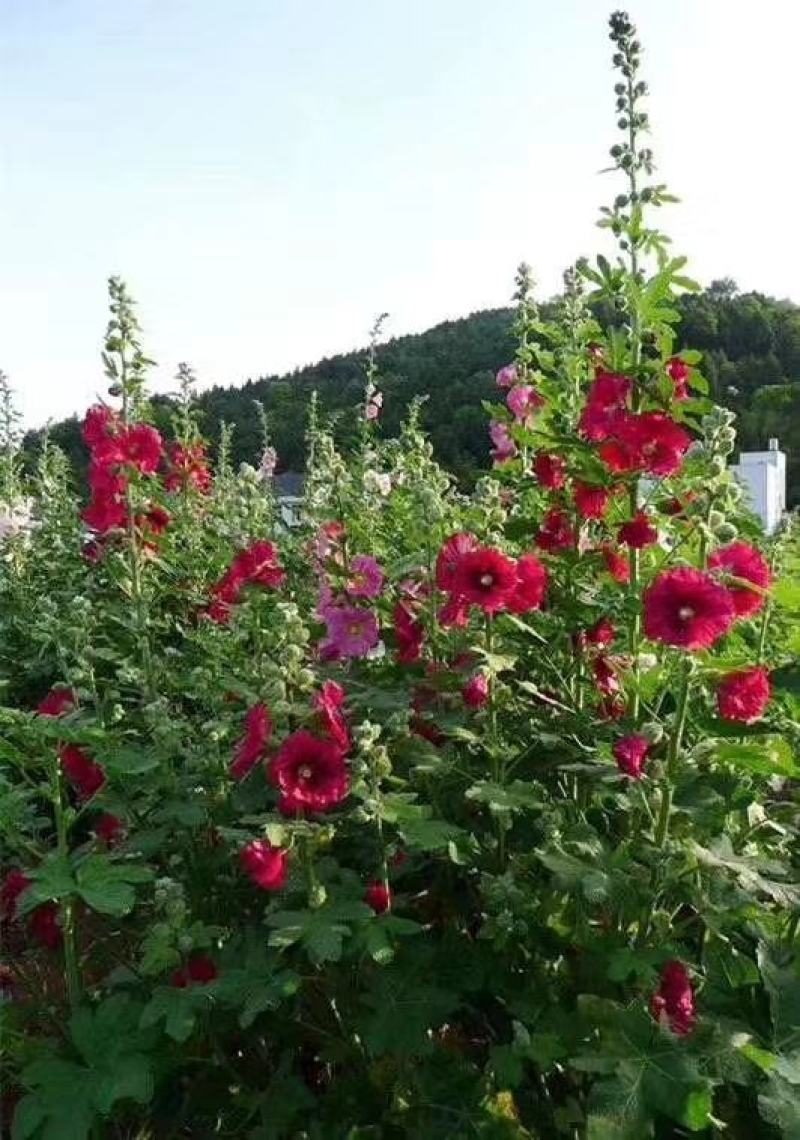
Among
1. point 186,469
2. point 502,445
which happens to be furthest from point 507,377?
point 186,469

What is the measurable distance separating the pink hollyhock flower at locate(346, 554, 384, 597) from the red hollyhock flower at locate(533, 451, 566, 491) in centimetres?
46

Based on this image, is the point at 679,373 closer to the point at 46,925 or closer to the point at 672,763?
the point at 672,763

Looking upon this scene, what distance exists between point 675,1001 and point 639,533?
A: 886 millimetres

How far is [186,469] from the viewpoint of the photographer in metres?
5.73

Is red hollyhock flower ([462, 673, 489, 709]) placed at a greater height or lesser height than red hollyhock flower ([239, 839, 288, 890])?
greater

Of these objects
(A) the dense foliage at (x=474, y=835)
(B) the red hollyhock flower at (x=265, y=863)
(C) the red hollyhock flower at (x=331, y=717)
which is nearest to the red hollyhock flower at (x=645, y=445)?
(A) the dense foliage at (x=474, y=835)

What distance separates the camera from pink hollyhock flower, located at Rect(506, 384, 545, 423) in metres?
3.30

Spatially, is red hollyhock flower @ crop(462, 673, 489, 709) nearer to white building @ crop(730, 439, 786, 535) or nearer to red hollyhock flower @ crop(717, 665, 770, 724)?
red hollyhock flower @ crop(717, 665, 770, 724)

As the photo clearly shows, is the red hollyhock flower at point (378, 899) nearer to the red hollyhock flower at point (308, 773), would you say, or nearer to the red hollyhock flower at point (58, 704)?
the red hollyhock flower at point (308, 773)

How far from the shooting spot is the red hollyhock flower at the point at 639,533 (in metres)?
2.33

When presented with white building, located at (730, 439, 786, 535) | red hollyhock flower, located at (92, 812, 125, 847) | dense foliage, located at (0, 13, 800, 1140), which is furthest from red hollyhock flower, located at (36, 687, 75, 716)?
white building, located at (730, 439, 786, 535)

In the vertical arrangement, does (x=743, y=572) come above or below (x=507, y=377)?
below

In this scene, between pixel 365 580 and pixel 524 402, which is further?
pixel 524 402

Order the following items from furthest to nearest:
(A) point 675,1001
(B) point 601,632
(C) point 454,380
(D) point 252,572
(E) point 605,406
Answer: (C) point 454,380, (D) point 252,572, (B) point 601,632, (E) point 605,406, (A) point 675,1001
